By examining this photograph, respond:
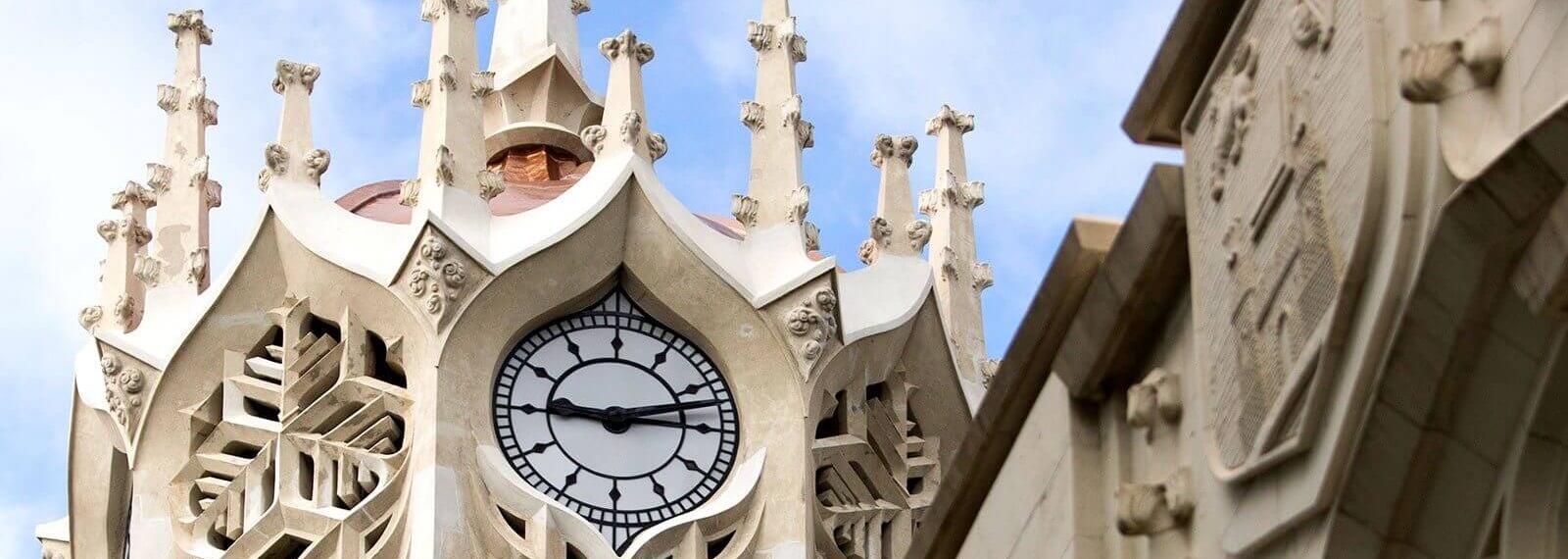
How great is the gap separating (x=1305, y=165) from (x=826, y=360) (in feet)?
70.8

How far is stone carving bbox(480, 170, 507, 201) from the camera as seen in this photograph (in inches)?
1282

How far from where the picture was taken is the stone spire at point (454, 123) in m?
32.3

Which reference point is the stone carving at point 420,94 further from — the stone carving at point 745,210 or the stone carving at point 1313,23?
the stone carving at point 1313,23

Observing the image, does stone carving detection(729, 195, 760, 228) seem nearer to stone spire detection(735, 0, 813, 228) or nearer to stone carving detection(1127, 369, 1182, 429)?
stone spire detection(735, 0, 813, 228)

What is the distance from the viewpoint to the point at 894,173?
115 ft

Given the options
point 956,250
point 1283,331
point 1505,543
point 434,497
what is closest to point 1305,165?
point 1283,331

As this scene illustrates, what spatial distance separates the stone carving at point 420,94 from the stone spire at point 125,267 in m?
3.25

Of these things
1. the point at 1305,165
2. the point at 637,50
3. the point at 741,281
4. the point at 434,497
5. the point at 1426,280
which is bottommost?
the point at 1426,280

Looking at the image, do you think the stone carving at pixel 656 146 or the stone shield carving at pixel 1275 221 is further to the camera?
the stone carving at pixel 656 146

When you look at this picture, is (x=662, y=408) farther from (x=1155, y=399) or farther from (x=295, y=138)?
(x=1155, y=399)

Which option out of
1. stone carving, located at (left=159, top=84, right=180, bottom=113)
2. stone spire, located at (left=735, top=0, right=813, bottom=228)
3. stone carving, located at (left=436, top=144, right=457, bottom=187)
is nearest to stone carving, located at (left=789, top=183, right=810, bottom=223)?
stone spire, located at (left=735, top=0, right=813, bottom=228)

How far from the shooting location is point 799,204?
110 ft

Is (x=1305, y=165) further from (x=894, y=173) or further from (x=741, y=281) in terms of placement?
(x=894, y=173)

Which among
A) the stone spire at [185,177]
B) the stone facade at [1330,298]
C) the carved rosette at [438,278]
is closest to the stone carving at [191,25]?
the stone spire at [185,177]
